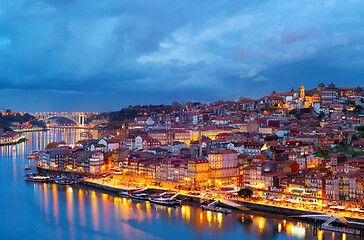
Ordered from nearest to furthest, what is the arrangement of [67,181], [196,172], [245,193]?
[245,193], [196,172], [67,181]

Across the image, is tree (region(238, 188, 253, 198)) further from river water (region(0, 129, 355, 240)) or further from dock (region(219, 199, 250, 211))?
river water (region(0, 129, 355, 240))

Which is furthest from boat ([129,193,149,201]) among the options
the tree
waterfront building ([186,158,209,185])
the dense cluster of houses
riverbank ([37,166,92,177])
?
riverbank ([37,166,92,177])

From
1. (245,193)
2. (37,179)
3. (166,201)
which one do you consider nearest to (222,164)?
(245,193)

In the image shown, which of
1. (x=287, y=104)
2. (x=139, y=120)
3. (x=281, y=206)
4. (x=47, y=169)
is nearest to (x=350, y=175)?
(x=281, y=206)

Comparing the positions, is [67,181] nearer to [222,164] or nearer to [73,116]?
[222,164]

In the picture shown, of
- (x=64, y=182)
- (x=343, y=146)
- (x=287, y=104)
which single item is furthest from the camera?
(x=287, y=104)

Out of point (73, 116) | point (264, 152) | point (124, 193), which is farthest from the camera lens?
point (73, 116)

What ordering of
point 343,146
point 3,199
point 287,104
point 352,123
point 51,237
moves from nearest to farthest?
point 51,237
point 3,199
point 343,146
point 352,123
point 287,104

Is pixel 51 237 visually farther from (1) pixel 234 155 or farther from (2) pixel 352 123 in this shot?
(2) pixel 352 123
